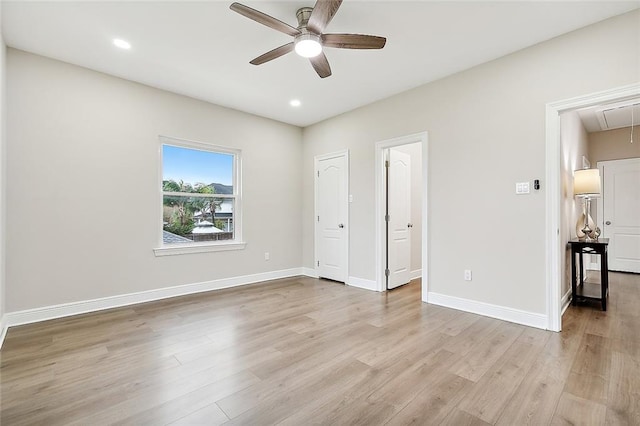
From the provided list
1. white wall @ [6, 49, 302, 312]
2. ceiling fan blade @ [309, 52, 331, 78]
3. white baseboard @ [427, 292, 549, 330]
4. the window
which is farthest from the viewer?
the window

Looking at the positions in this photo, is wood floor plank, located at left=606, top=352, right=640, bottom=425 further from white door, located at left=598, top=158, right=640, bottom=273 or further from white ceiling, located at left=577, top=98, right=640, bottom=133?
white door, located at left=598, top=158, right=640, bottom=273

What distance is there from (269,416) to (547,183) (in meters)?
3.20

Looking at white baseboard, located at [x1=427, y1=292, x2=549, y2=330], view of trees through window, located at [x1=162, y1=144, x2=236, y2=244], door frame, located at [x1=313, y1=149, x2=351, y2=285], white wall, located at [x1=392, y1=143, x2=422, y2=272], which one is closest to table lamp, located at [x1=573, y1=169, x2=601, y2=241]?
white baseboard, located at [x1=427, y1=292, x2=549, y2=330]

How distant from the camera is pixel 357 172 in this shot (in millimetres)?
4816

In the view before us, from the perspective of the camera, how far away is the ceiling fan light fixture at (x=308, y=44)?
2470 millimetres

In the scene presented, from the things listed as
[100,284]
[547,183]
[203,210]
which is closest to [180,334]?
[100,284]

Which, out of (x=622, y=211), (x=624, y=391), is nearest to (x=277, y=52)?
(x=624, y=391)

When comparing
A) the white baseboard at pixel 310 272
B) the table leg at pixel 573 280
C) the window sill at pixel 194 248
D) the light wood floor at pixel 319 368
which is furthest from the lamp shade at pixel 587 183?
the window sill at pixel 194 248

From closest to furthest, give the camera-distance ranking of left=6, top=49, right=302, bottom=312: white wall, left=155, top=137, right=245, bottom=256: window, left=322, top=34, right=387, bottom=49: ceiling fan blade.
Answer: left=322, top=34, right=387, bottom=49: ceiling fan blade < left=6, top=49, right=302, bottom=312: white wall < left=155, top=137, right=245, bottom=256: window

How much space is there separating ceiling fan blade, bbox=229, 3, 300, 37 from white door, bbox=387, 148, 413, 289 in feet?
8.62

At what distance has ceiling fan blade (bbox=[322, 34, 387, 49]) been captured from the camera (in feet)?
7.98

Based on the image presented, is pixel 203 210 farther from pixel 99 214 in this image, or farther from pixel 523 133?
pixel 523 133

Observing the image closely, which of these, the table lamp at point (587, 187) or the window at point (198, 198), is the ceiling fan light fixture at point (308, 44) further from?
the table lamp at point (587, 187)

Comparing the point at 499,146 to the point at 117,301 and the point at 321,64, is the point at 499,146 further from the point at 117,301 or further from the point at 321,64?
the point at 117,301
